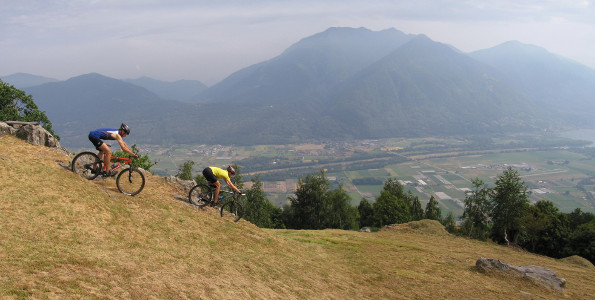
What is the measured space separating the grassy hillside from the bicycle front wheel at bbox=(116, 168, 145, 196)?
1.59 ft

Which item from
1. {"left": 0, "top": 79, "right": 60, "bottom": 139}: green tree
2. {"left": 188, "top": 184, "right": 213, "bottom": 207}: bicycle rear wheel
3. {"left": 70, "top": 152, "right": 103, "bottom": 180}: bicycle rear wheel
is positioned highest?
{"left": 0, "top": 79, "right": 60, "bottom": 139}: green tree

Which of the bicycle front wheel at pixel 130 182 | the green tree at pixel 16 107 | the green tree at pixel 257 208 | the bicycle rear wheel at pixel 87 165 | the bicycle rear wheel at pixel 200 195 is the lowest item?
the green tree at pixel 257 208

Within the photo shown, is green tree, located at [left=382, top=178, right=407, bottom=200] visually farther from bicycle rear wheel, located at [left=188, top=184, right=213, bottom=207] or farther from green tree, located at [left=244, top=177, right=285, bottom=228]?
→ bicycle rear wheel, located at [left=188, top=184, right=213, bottom=207]

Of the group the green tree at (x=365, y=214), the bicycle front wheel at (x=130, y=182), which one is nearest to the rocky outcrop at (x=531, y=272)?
the bicycle front wheel at (x=130, y=182)

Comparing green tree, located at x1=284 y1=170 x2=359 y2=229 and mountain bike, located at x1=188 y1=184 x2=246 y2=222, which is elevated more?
mountain bike, located at x1=188 y1=184 x2=246 y2=222

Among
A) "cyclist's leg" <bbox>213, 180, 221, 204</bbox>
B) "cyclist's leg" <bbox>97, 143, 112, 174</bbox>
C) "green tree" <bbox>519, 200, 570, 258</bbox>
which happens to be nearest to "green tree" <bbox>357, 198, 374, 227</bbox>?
"green tree" <bbox>519, 200, 570, 258</bbox>

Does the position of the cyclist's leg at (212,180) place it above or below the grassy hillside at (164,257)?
above

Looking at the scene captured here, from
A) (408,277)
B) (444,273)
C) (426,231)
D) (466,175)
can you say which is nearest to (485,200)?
(426,231)

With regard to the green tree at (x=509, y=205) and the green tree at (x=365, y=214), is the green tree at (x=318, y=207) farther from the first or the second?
the green tree at (x=509, y=205)

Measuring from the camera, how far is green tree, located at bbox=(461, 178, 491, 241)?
146 ft

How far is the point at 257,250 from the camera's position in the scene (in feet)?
55.0

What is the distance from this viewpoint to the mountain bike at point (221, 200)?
19281mm

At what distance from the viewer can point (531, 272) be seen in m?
20.2

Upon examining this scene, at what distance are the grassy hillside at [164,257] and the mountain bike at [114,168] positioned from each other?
1.95 ft
